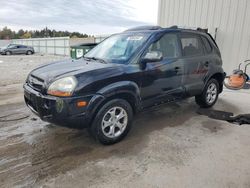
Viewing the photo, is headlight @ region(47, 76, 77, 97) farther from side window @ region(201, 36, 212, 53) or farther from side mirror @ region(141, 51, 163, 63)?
side window @ region(201, 36, 212, 53)

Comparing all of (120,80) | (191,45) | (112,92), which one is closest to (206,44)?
(191,45)

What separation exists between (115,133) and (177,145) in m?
0.99

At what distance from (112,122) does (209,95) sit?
2942mm

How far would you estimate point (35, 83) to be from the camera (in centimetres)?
311

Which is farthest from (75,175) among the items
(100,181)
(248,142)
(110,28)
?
(110,28)

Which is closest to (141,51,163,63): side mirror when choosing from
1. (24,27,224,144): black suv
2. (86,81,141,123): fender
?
(24,27,224,144): black suv

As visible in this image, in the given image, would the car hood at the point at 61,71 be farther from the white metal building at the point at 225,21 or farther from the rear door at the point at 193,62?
the white metal building at the point at 225,21

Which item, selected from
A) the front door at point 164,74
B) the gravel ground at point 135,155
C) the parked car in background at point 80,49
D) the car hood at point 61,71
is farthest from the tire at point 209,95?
the parked car in background at point 80,49

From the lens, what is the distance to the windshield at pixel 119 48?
3465 mm

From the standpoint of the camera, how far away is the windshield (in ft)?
11.4

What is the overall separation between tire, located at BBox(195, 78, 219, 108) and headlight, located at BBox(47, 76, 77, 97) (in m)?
3.28

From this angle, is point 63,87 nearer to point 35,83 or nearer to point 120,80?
point 35,83

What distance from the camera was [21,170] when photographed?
259cm

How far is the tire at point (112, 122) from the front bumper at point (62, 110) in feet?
0.60
